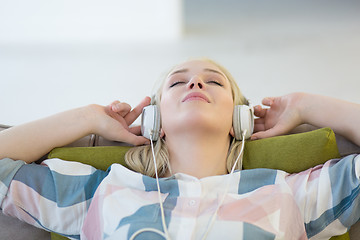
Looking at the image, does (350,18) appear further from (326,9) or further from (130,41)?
(130,41)

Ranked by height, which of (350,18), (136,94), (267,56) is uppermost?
(350,18)

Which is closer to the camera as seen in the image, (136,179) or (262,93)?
(136,179)

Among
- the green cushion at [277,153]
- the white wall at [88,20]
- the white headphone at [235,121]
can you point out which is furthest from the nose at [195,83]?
the white wall at [88,20]

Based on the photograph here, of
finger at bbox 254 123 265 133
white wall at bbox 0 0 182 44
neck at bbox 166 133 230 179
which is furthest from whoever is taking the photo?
white wall at bbox 0 0 182 44

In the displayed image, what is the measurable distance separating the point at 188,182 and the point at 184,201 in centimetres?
7

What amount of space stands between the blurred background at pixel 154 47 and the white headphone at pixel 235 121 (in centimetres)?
135

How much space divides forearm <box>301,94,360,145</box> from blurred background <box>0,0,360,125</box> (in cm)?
153

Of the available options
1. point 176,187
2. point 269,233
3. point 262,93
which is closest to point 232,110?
point 176,187

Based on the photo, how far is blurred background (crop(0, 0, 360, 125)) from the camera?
3271 mm

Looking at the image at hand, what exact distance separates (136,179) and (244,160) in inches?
16.3

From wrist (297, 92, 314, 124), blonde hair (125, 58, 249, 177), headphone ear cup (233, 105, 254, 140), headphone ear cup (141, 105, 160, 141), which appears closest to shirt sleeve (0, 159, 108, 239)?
blonde hair (125, 58, 249, 177)

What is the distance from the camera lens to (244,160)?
1560 millimetres

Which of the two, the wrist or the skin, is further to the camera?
the wrist

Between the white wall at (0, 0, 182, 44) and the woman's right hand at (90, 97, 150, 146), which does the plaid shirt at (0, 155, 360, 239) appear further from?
the white wall at (0, 0, 182, 44)
